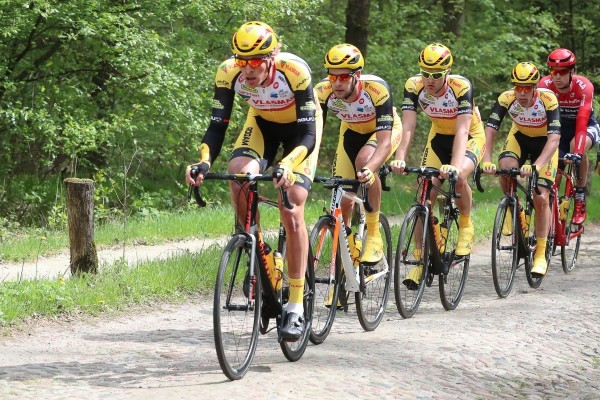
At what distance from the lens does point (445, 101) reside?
9.55 meters

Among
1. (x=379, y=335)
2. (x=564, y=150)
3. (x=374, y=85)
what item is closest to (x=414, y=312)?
(x=379, y=335)

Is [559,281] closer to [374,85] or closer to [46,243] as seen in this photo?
[374,85]

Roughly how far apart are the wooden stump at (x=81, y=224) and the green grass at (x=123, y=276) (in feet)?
0.63

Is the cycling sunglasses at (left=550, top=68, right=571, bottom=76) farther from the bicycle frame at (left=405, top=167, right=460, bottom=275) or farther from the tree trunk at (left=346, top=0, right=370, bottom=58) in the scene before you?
the tree trunk at (left=346, top=0, right=370, bottom=58)

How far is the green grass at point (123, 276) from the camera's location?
820cm

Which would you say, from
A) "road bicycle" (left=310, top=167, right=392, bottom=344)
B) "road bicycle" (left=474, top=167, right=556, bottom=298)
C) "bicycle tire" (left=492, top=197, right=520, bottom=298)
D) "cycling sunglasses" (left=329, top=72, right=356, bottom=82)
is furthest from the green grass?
"cycling sunglasses" (left=329, top=72, right=356, bottom=82)

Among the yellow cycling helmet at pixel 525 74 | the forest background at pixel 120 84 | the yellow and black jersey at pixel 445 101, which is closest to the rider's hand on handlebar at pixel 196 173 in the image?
the yellow and black jersey at pixel 445 101

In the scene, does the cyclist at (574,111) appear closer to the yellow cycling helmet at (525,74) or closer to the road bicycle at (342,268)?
the yellow cycling helmet at (525,74)

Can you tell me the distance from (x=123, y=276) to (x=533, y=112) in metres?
4.81

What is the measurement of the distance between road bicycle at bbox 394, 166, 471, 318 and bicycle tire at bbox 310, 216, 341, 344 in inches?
42.0

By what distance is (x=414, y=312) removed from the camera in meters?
9.16

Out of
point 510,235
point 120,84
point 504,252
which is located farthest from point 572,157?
point 120,84

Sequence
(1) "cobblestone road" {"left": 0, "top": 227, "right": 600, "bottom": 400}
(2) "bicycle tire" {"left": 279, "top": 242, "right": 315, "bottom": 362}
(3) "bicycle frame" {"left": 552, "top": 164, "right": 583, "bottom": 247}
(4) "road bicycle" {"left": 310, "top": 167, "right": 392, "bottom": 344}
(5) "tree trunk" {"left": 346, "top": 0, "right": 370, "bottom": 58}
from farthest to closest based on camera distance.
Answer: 1. (5) "tree trunk" {"left": 346, "top": 0, "right": 370, "bottom": 58}
2. (3) "bicycle frame" {"left": 552, "top": 164, "right": 583, "bottom": 247}
3. (4) "road bicycle" {"left": 310, "top": 167, "right": 392, "bottom": 344}
4. (2) "bicycle tire" {"left": 279, "top": 242, "right": 315, "bottom": 362}
5. (1) "cobblestone road" {"left": 0, "top": 227, "right": 600, "bottom": 400}

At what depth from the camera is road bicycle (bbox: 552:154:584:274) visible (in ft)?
39.0
